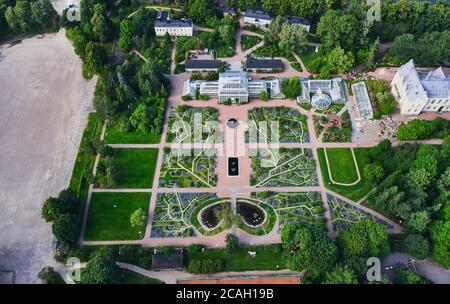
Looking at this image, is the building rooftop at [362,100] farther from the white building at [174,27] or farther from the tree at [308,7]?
the white building at [174,27]

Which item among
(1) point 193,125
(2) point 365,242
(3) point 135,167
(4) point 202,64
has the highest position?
(4) point 202,64

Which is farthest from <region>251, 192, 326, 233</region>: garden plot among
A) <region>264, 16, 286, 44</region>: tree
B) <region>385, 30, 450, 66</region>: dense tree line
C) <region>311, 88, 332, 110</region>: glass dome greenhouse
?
<region>385, 30, 450, 66</region>: dense tree line

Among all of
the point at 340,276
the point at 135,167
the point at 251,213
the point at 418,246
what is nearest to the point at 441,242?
the point at 418,246

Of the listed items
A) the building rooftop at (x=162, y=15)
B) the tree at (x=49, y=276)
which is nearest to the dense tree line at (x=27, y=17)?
the building rooftop at (x=162, y=15)

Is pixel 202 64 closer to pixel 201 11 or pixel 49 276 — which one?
pixel 201 11
